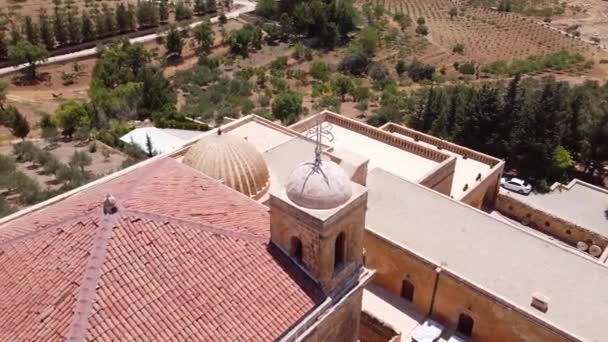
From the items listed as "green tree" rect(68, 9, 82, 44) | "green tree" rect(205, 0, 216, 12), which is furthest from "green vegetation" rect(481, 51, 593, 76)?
"green tree" rect(68, 9, 82, 44)

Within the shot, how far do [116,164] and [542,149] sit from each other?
26921 millimetres

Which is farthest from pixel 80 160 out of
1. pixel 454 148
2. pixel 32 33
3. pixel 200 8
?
pixel 200 8

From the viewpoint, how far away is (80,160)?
34.6 metres

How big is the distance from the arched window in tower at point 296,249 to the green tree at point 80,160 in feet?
78.2

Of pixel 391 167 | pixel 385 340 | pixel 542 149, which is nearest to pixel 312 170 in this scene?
pixel 385 340

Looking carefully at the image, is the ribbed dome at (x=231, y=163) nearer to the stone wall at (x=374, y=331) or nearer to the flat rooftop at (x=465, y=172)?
the stone wall at (x=374, y=331)

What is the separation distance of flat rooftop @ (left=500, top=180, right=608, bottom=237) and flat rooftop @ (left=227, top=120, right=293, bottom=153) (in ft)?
46.2

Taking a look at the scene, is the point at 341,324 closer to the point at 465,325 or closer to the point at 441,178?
the point at 465,325

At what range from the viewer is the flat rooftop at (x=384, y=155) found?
83.4 feet

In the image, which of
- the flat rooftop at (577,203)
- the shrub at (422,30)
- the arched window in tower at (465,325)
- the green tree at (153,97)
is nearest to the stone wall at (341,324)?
the arched window in tower at (465,325)

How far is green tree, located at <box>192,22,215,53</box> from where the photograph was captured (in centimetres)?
7306

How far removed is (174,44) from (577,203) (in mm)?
55407

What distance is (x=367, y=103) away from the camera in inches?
2062

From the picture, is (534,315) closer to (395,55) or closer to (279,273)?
(279,273)
